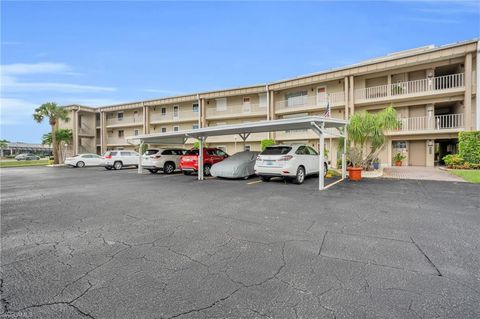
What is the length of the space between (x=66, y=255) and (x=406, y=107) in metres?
22.9

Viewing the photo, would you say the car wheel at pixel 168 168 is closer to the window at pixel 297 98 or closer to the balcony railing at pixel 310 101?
the balcony railing at pixel 310 101

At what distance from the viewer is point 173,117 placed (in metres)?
30.2

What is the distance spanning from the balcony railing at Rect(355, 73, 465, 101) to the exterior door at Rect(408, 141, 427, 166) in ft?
13.8

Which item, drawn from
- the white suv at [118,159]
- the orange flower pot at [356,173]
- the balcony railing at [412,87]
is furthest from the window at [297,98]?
the white suv at [118,159]

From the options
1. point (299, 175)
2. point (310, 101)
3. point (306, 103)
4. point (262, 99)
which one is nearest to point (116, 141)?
point (262, 99)

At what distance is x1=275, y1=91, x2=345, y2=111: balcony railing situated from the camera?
20594mm

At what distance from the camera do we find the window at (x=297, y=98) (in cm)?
2294

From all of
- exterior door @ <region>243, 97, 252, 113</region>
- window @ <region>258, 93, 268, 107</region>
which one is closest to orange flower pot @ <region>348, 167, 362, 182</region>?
window @ <region>258, 93, 268, 107</region>

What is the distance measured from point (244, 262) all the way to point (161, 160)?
13.4m

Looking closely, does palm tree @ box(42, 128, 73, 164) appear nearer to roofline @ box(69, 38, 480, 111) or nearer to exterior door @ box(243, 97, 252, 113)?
roofline @ box(69, 38, 480, 111)

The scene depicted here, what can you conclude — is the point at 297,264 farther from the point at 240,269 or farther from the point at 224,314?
the point at 224,314

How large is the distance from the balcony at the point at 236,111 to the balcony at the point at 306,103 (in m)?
1.81

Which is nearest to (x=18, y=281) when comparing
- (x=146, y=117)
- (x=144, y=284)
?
(x=144, y=284)

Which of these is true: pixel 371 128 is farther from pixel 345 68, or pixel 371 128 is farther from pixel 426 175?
pixel 345 68
